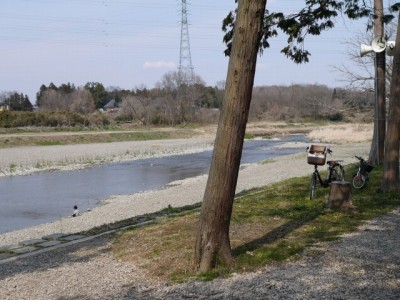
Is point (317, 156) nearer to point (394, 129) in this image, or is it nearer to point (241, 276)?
point (394, 129)

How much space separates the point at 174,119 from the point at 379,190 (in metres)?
82.5

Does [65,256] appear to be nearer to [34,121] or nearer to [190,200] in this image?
[190,200]

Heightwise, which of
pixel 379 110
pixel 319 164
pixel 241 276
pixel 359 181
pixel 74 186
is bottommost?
pixel 74 186

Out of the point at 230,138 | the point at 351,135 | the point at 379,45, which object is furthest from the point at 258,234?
the point at 351,135

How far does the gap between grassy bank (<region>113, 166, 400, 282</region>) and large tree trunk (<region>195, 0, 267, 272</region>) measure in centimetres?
28

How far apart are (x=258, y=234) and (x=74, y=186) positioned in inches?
720

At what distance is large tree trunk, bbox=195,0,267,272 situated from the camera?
20.7 feet

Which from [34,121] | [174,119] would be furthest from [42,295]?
[174,119]

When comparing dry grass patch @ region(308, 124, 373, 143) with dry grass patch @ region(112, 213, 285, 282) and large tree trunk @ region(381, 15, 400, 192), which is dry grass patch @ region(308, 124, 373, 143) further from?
dry grass patch @ region(112, 213, 285, 282)

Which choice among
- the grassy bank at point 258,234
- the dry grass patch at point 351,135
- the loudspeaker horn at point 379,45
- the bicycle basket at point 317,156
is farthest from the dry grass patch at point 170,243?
the dry grass patch at point 351,135

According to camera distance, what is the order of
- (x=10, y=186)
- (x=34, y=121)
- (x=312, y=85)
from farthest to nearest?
(x=312, y=85) < (x=34, y=121) < (x=10, y=186)

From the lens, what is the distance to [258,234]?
8375 millimetres

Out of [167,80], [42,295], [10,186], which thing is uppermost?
[167,80]

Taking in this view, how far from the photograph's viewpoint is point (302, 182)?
1573cm
